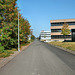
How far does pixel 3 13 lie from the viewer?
14289 mm

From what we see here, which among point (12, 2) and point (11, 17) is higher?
point (12, 2)

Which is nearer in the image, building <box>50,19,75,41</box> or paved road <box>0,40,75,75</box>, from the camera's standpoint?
paved road <box>0,40,75,75</box>

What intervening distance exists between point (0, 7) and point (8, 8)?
4.80 ft

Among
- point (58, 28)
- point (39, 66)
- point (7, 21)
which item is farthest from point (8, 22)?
point (58, 28)

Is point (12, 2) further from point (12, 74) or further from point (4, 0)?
point (12, 74)

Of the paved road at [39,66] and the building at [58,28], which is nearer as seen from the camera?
the paved road at [39,66]

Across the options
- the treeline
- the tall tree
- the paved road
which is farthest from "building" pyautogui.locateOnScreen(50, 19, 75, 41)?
the paved road

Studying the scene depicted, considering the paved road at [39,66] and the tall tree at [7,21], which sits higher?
the tall tree at [7,21]

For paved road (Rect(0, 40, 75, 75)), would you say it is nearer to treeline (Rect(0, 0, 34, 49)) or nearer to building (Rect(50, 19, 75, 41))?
treeline (Rect(0, 0, 34, 49))

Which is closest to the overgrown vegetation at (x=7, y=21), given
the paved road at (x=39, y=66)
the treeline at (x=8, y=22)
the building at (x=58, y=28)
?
the treeline at (x=8, y=22)

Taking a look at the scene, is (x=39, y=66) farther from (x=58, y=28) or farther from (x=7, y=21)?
(x=58, y=28)

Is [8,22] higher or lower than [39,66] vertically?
higher

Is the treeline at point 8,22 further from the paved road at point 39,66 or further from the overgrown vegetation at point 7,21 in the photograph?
the paved road at point 39,66

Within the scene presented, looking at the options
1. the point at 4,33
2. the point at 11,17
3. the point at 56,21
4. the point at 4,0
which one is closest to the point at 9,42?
the point at 4,33
